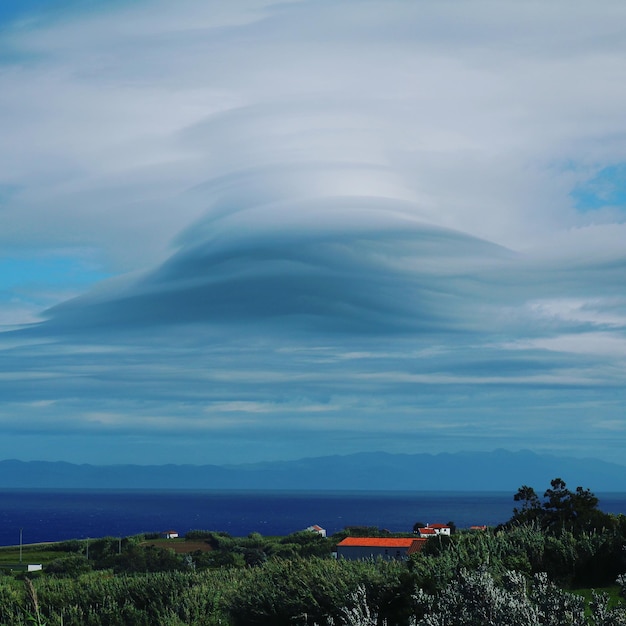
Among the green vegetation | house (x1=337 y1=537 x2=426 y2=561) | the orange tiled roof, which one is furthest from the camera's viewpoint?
the orange tiled roof

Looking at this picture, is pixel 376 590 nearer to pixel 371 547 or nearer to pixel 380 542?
pixel 371 547

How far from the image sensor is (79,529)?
170 m

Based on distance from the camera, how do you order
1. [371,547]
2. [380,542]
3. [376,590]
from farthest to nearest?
[380,542]
[371,547]
[376,590]

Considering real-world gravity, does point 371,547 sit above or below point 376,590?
below

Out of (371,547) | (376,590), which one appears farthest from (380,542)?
(376,590)

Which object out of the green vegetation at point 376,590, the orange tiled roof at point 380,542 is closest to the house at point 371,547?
the orange tiled roof at point 380,542

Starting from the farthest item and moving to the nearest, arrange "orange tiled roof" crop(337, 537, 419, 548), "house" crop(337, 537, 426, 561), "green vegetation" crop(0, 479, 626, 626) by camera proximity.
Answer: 1. "orange tiled roof" crop(337, 537, 419, 548)
2. "house" crop(337, 537, 426, 561)
3. "green vegetation" crop(0, 479, 626, 626)

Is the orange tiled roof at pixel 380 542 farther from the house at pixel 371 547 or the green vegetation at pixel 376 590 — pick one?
the green vegetation at pixel 376 590

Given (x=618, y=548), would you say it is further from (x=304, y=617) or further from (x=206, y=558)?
(x=206, y=558)

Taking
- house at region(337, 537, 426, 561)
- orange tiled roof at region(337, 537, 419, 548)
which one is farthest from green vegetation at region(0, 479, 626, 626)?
orange tiled roof at region(337, 537, 419, 548)

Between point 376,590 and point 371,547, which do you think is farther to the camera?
point 371,547

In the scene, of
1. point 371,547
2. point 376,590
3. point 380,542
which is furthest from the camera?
point 380,542

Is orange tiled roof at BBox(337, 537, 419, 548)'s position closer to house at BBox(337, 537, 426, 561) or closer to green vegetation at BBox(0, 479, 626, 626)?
house at BBox(337, 537, 426, 561)

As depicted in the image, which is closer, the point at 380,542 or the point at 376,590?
the point at 376,590
